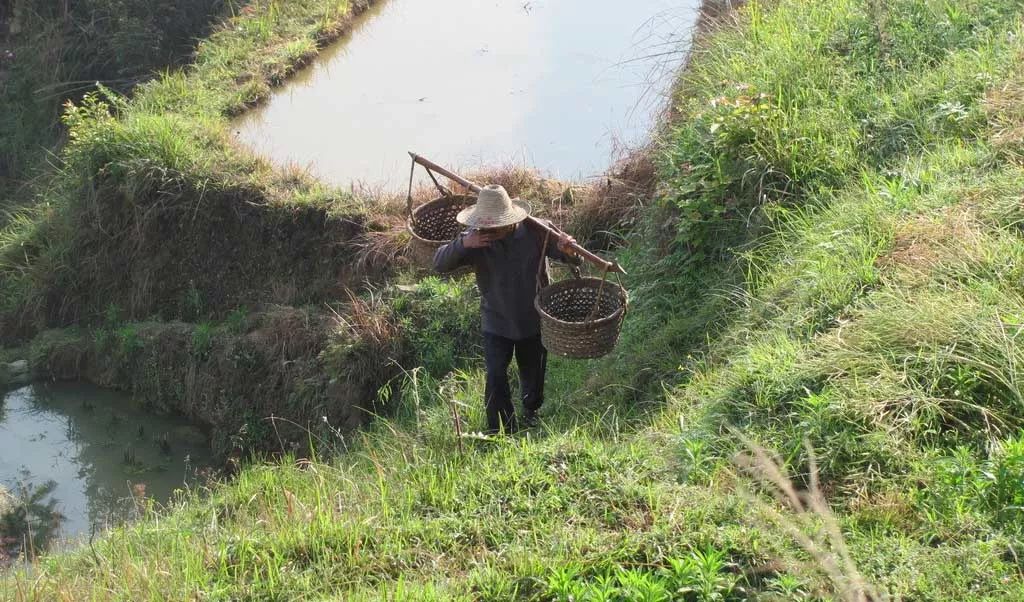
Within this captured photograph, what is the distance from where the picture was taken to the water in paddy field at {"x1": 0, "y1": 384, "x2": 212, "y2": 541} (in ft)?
24.3

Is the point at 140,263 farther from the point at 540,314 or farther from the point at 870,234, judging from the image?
the point at 870,234

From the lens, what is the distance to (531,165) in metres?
8.94

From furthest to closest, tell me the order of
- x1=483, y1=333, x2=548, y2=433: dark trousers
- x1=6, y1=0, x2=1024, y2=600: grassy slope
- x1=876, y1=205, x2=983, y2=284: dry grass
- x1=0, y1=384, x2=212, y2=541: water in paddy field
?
x1=0, y1=384, x2=212, y2=541: water in paddy field
x1=483, y1=333, x2=548, y2=433: dark trousers
x1=876, y1=205, x2=983, y2=284: dry grass
x1=6, y1=0, x2=1024, y2=600: grassy slope

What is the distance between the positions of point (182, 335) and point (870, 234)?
6324 mm

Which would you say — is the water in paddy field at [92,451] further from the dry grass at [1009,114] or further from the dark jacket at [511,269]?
the dry grass at [1009,114]

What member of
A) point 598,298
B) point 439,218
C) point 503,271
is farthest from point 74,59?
point 598,298

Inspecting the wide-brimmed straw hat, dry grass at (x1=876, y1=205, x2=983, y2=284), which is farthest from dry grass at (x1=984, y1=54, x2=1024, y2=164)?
the wide-brimmed straw hat

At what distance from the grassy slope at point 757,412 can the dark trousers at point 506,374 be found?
264 millimetres

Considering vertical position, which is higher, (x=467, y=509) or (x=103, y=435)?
(x=467, y=509)

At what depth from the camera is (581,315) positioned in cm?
531

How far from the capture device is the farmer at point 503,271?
486 centimetres

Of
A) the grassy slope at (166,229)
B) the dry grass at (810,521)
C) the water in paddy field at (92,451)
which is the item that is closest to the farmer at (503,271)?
the dry grass at (810,521)

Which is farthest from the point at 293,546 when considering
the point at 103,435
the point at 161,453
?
the point at 103,435

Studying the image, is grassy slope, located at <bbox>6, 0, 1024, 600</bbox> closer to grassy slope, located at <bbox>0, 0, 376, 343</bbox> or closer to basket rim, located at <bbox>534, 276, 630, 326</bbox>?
basket rim, located at <bbox>534, 276, 630, 326</bbox>
